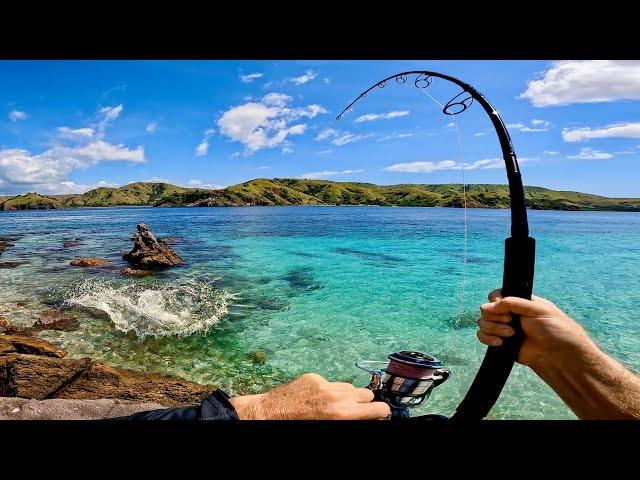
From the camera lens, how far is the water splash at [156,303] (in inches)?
482

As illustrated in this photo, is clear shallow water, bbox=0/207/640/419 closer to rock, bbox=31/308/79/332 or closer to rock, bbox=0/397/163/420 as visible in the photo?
rock, bbox=31/308/79/332

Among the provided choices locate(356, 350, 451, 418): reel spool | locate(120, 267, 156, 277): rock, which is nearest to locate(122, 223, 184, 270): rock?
locate(120, 267, 156, 277): rock

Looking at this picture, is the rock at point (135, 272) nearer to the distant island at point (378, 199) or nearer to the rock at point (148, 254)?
the rock at point (148, 254)

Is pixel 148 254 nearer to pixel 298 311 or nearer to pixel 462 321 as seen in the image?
pixel 298 311

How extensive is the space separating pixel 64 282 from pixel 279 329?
39.8ft

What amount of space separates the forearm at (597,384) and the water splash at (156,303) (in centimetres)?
1159

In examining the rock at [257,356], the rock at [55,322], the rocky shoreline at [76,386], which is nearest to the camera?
the rocky shoreline at [76,386]

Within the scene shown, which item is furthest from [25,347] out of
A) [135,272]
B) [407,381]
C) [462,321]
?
[462,321]

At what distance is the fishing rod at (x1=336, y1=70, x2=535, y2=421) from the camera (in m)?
1.68

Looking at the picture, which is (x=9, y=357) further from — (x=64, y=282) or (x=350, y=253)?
(x=350, y=253)

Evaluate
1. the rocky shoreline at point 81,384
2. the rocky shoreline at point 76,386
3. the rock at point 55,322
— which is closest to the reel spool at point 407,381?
the rocky shoreline at point 76,386
